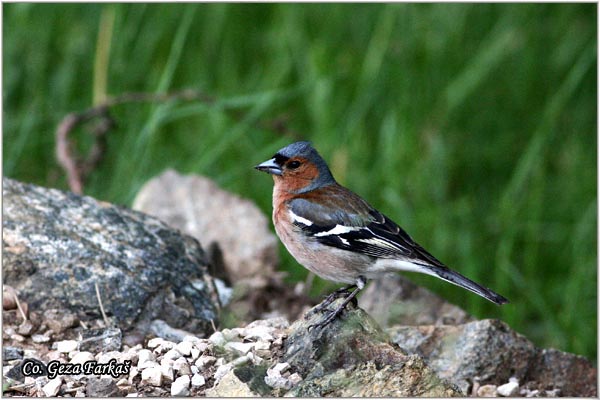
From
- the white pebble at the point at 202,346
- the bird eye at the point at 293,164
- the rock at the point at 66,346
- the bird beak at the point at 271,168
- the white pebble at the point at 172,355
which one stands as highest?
the bird eye at the point at 293,164

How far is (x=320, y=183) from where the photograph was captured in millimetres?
5473

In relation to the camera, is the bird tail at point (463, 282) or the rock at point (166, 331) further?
the rock at point (166, 331)

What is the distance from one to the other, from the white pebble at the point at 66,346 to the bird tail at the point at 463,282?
174cm

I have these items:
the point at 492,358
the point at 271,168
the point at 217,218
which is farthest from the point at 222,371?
the point at 217,218

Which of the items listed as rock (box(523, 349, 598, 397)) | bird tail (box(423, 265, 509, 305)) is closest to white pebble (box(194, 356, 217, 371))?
bird tail (box(423, 265, 509, 305))

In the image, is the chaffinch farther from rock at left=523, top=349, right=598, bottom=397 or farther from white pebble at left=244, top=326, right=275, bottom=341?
rock at left=523, top=349, right=598, bottom=397

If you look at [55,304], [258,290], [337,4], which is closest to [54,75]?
[337,4]

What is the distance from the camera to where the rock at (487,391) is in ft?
14.9

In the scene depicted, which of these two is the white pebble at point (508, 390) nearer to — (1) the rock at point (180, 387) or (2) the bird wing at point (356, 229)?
(2) the bird wing at point (356, 229)

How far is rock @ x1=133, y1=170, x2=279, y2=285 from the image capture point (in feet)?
20.1

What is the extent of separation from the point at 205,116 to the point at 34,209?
144 inches

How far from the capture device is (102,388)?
3.84 meters

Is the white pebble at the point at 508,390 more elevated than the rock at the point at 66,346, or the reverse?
the rock at the point at 66,346

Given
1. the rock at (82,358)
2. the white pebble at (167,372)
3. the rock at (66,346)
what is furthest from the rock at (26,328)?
the white pebble at (167,372)
